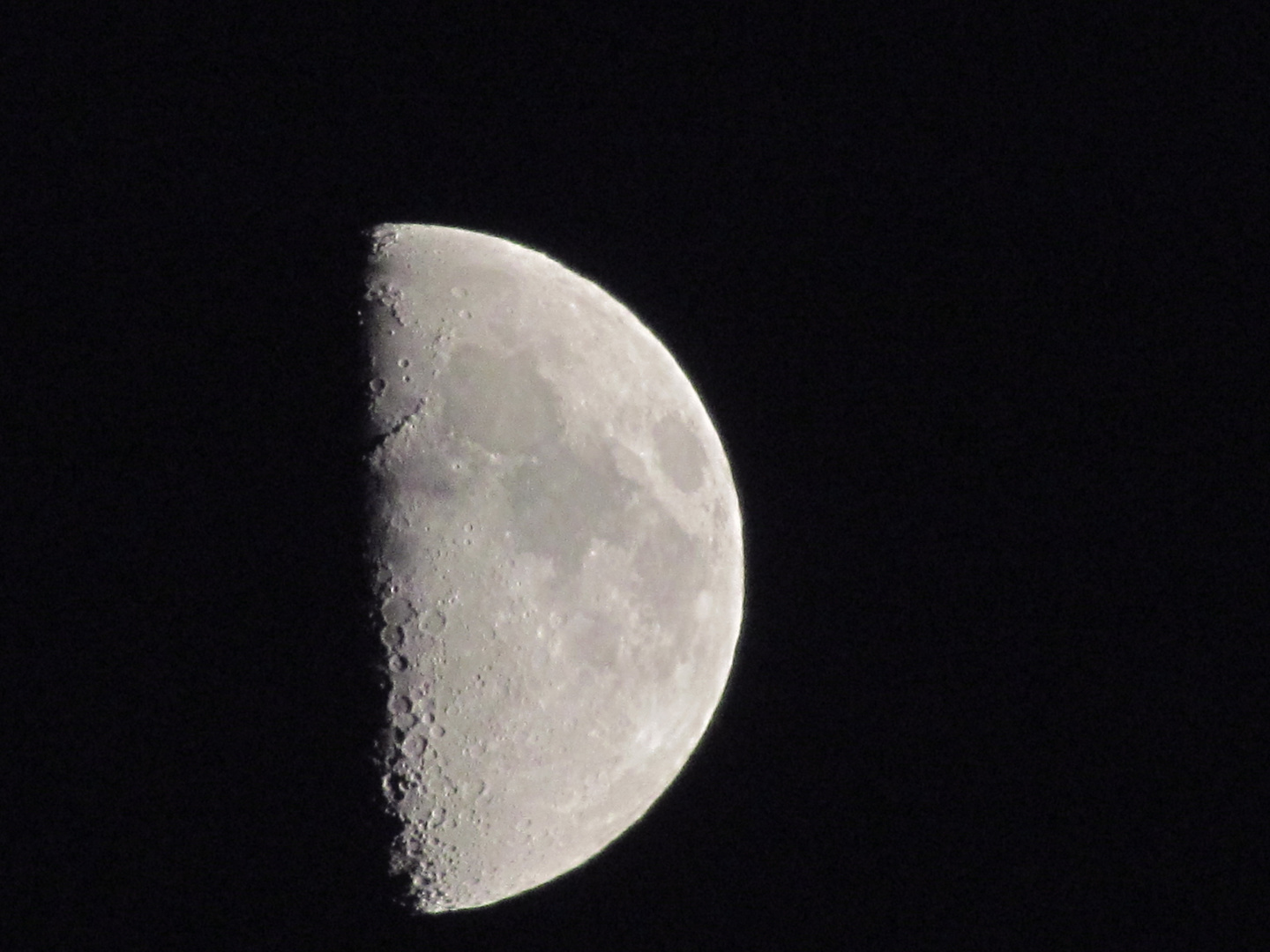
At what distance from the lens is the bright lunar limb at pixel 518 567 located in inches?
181

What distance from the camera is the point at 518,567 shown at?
15.1ft

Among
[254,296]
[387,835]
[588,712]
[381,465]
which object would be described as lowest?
[387,835]

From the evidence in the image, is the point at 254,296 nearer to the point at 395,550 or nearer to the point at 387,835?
the point at 395,550

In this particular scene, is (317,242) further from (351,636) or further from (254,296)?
(351,636)

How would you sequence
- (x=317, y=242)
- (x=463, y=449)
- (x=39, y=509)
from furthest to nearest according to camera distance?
(x=317, y=242) → (x=463, y=449) → (x=39, y=509)

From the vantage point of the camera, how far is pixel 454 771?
4.75 m

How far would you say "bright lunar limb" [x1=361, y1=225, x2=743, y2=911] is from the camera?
4598 millimetres

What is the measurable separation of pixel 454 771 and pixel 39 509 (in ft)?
5.95

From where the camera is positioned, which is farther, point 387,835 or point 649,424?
point 649,424

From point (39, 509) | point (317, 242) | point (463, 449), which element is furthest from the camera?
point (317, 242)

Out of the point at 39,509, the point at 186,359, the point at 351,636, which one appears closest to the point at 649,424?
the point at 351,636

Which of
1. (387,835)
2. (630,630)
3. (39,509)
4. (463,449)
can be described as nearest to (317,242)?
(463,449)

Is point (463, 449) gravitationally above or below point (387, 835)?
above

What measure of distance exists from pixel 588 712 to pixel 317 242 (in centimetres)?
226
